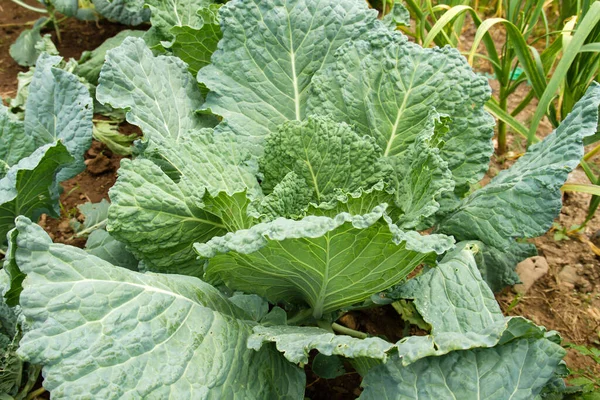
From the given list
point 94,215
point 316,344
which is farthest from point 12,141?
point 316,344

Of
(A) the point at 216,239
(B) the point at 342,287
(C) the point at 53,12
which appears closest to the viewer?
(A) the point at 216,239

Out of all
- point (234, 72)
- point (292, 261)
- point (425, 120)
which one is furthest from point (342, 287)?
point (234, 72)

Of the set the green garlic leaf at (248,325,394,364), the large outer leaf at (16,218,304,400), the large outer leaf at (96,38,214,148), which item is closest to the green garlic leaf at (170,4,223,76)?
the large outer leaf at (96,38,214,148)

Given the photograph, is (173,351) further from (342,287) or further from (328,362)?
(328,362)

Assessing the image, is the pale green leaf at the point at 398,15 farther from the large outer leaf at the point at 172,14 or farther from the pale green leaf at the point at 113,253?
the pale green leaf at the point at 113,253

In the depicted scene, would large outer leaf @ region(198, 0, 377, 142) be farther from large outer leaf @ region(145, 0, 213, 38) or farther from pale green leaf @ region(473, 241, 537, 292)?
pale green leaf @ region(473, 241, 537, 292)

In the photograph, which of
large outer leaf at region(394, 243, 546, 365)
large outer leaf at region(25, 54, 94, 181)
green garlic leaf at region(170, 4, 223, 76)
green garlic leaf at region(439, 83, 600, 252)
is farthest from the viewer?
green garlic leaf at region(170, 4, 223, 76)
